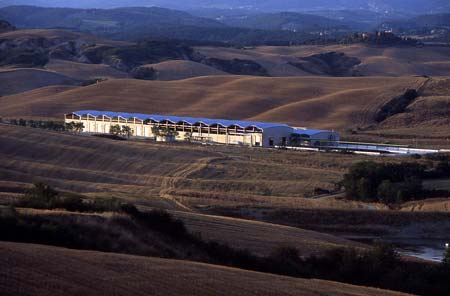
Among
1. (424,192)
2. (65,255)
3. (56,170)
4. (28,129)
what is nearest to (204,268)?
(65,255)

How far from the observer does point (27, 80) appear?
125250 millimetres

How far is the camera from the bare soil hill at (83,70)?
13911cm

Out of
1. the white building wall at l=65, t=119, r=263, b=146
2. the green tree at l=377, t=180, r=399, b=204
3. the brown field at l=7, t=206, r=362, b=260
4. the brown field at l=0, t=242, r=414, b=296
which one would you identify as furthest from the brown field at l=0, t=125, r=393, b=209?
the brown field at l=0, t=242, r=414, b=296

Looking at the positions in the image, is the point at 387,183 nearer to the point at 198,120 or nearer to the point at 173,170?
the point at 173,170

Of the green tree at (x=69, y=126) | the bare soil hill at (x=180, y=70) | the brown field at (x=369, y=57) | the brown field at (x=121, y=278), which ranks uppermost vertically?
the brown field at (x=121, y=278)

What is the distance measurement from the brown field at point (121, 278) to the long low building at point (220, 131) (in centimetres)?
5474

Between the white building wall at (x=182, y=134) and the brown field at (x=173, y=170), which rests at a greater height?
the brown field at (x=173, y=170)

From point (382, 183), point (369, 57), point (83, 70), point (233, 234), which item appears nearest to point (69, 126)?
point (382, 183)

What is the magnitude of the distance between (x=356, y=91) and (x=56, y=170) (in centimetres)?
5484

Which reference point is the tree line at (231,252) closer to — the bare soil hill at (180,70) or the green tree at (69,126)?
the green tree at (69,126)

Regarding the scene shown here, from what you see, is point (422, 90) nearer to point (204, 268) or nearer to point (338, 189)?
point (338, 189)

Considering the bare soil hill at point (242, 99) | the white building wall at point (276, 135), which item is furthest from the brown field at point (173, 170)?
the bare soil hill at point (242, 99)

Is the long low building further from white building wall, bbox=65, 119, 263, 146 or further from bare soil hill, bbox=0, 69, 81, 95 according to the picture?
bare soil hill, bbox=0, 69, 81, 95

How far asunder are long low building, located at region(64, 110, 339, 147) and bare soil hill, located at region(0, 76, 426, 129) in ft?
36.6
